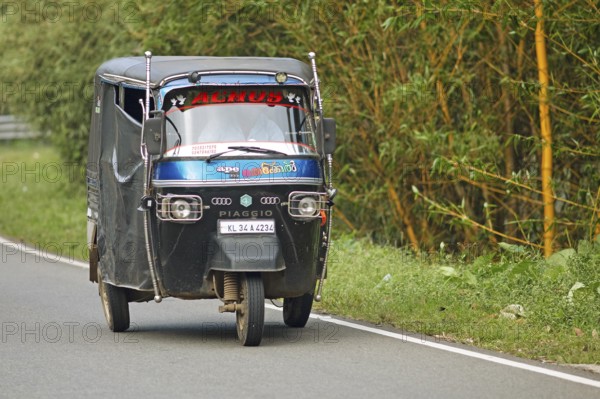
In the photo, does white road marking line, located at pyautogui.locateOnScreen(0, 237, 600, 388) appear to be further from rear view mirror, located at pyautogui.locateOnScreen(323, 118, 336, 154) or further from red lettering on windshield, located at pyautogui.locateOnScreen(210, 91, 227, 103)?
red lettering on windshield, located at pyautogui.locateOnScreen(210, 91, 227, 103)

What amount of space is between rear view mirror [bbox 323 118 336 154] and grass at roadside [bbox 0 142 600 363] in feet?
6.04

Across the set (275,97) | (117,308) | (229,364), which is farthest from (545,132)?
(229,364)

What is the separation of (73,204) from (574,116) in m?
14.1

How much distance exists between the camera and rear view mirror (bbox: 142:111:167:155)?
10.7m

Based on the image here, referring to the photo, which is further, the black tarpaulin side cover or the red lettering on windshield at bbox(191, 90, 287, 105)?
the black tarpaulin side cover

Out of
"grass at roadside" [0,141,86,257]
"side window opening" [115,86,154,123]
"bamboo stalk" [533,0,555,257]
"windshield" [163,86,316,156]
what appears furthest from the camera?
"grass at roadside" [0,141,86,257]

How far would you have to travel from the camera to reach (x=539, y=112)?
1730cm

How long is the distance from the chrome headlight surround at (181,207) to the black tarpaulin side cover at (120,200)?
0.41 meters

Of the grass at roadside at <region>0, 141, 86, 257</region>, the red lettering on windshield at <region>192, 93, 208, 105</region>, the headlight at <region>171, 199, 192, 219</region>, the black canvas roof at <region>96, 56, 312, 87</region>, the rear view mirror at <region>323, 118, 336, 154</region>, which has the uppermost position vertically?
the black canvas roof at <region>96, 56, 312, 87</region>

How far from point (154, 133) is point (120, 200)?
1.17 meters

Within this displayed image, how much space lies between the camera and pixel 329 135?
11234 mm

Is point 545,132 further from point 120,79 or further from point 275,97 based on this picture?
point 120,79

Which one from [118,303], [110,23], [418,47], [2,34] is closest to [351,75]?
[418,47]

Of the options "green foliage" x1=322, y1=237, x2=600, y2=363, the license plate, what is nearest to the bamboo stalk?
"green foliage" x1=322, y1=237, x2=600, y2=363
